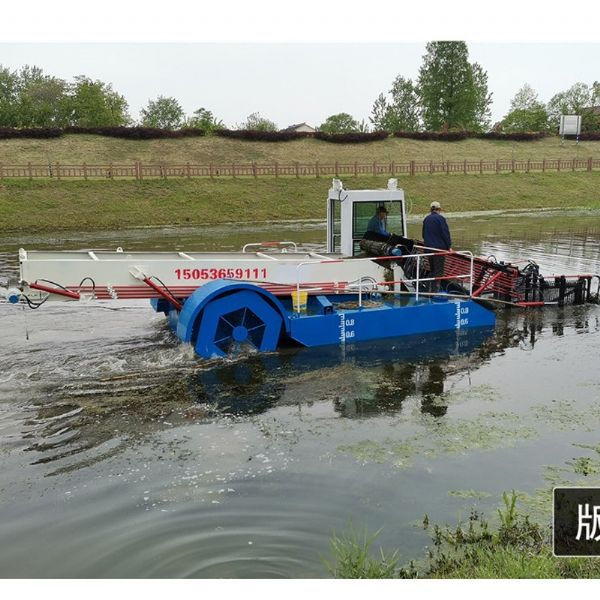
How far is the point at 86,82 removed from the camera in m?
61.6

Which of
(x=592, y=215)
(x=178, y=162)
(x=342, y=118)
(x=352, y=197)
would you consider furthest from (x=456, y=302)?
(x=342, y=118)

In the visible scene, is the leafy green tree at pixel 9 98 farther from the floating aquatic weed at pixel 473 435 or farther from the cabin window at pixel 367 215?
the floating aquatic weed at pixel 473 435

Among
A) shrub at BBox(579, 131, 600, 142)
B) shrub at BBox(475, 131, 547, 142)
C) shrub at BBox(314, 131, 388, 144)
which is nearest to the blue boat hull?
shrub at BBox(314, 131, 388, 144)

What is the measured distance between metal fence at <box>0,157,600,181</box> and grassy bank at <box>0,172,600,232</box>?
4.42 feet

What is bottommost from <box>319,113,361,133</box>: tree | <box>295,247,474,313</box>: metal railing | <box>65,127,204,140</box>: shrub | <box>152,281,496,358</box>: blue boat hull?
<box>152,281,496,358</box>: blue boat hull

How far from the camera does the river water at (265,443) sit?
524 cm

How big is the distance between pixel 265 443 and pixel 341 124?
7720cm

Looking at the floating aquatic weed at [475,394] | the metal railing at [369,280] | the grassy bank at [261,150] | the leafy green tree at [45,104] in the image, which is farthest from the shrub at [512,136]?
the floating aquatic weed at [475,394]

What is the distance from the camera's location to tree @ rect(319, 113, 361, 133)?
79.4m

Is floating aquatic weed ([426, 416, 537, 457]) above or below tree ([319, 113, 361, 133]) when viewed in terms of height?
below

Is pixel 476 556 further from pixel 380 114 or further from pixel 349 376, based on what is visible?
pixel 380 114

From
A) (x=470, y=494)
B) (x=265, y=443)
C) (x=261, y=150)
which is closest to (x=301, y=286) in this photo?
(x=265, y=443)

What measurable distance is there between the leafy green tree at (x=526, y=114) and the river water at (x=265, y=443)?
6868 cm

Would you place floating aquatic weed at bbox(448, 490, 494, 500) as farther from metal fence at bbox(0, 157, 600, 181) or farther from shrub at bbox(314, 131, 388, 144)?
shrub at bbox(314, 131, 388, 144)
